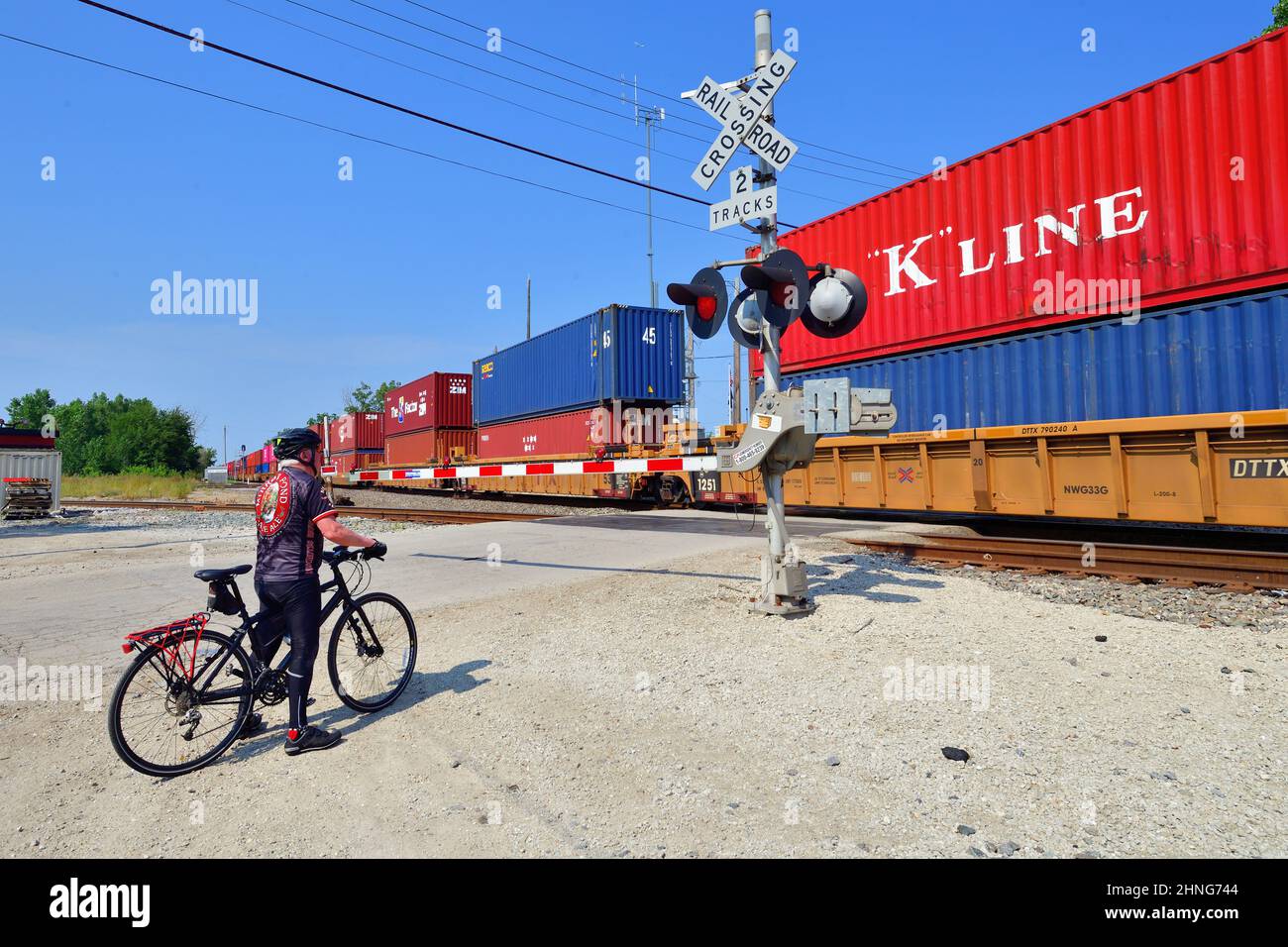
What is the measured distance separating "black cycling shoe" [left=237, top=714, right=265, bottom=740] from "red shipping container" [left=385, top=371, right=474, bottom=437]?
83.9 ft

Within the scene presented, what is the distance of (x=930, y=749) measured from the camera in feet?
11.3

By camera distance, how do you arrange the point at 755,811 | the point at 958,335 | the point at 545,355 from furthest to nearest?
the point at 545,355
the point at 958,335
the point at 755,811

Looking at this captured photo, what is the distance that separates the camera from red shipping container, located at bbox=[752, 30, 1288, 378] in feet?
25.5

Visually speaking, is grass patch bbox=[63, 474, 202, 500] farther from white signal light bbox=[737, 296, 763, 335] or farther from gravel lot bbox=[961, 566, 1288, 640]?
Result: gravel lot bbox=[961, 566, 1288, 640]

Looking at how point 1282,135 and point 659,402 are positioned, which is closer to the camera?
point 1282,135

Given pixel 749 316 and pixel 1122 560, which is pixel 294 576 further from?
pixel 1122 560

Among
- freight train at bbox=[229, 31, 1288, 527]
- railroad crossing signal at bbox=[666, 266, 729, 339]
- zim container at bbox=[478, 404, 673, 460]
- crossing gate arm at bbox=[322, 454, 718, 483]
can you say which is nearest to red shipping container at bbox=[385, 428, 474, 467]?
zim container at bbox=[478, 404, 673, 460]

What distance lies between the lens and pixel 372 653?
14.4ft

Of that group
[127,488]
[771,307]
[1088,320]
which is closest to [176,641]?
[771,307]

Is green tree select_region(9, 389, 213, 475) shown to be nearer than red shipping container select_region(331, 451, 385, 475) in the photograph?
No

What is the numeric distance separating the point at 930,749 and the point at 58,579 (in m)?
10.6

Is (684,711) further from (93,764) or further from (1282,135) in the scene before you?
(1282,135)

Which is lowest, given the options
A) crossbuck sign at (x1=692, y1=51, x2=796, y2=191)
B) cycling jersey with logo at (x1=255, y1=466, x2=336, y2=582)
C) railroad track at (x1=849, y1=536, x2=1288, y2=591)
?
railroad track at (x1=849, y1=536, x2=1288, y2=591)

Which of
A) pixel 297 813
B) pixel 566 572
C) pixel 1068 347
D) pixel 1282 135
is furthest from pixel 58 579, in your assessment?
pixel 1282 135
